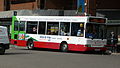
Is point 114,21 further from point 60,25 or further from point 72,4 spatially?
point 60,25

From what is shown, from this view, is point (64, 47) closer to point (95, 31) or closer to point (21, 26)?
point (95, 31)

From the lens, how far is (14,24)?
27.5m

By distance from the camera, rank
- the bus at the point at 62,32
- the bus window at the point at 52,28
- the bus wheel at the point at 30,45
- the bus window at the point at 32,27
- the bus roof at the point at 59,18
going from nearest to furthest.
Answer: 1. the bus at the point at 62,32
2. the bus roof at the point at 59,18
3. the bus window at the point at 52,28
4. the bus window at the point at 32,27
5. the bus wheel at the point at 30,45

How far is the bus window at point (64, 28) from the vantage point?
912 inches

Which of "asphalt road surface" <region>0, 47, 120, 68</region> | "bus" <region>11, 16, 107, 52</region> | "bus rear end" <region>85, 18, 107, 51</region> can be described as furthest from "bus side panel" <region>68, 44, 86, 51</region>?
"asphalt road surface" <region>0, 47, 120, 68</region>

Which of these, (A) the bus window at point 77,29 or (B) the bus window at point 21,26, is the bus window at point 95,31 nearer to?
(A) the bus window at point 77,29

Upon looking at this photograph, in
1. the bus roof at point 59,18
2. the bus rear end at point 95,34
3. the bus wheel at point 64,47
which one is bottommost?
the bus wheel at point 64,47

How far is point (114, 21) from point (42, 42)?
18.4 m

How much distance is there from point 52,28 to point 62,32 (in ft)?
3.83

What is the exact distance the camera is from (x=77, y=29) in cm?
2245

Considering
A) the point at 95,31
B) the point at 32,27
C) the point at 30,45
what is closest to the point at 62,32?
the point at 95,31

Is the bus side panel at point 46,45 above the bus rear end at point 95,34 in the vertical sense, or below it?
below

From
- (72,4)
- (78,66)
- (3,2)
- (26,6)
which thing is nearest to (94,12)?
(72,4)

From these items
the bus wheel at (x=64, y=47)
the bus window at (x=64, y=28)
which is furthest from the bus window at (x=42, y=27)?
the bus wheel at (x=64, y=47)
